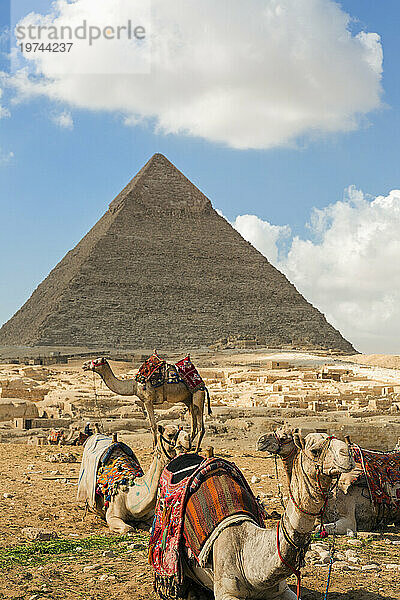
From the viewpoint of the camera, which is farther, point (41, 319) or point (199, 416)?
point (41, 319)

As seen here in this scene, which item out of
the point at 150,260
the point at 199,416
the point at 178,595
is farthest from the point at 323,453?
the point at 150,260

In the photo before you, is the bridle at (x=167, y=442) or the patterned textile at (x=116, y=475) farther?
the patterned textile at (x=116, y=475)

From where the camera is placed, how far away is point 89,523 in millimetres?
5129

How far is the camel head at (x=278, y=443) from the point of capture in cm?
321

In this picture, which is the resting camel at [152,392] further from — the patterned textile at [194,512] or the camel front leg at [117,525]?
the patterned textile at [194,512]

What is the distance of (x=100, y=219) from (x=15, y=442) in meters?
120

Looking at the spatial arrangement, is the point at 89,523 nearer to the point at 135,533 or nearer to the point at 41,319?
the point at 135,533

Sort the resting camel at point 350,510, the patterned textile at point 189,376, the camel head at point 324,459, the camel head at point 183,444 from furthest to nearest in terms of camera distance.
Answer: the patterned textile at point 189,376 → the resting camel at point 350,510 → the camel head at point 183,444 → the camel head at point 324,459

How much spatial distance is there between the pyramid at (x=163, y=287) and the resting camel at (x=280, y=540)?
8879cm

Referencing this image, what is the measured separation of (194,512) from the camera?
3.09 m

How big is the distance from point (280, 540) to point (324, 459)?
396 millimetres

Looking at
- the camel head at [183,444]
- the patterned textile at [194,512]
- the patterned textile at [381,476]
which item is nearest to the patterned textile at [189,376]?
the patterned textile at [381,476]

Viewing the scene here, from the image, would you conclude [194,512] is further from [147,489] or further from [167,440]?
[147,489]

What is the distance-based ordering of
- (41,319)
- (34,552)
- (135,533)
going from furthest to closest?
(41,319), (135,533), (34,552)
